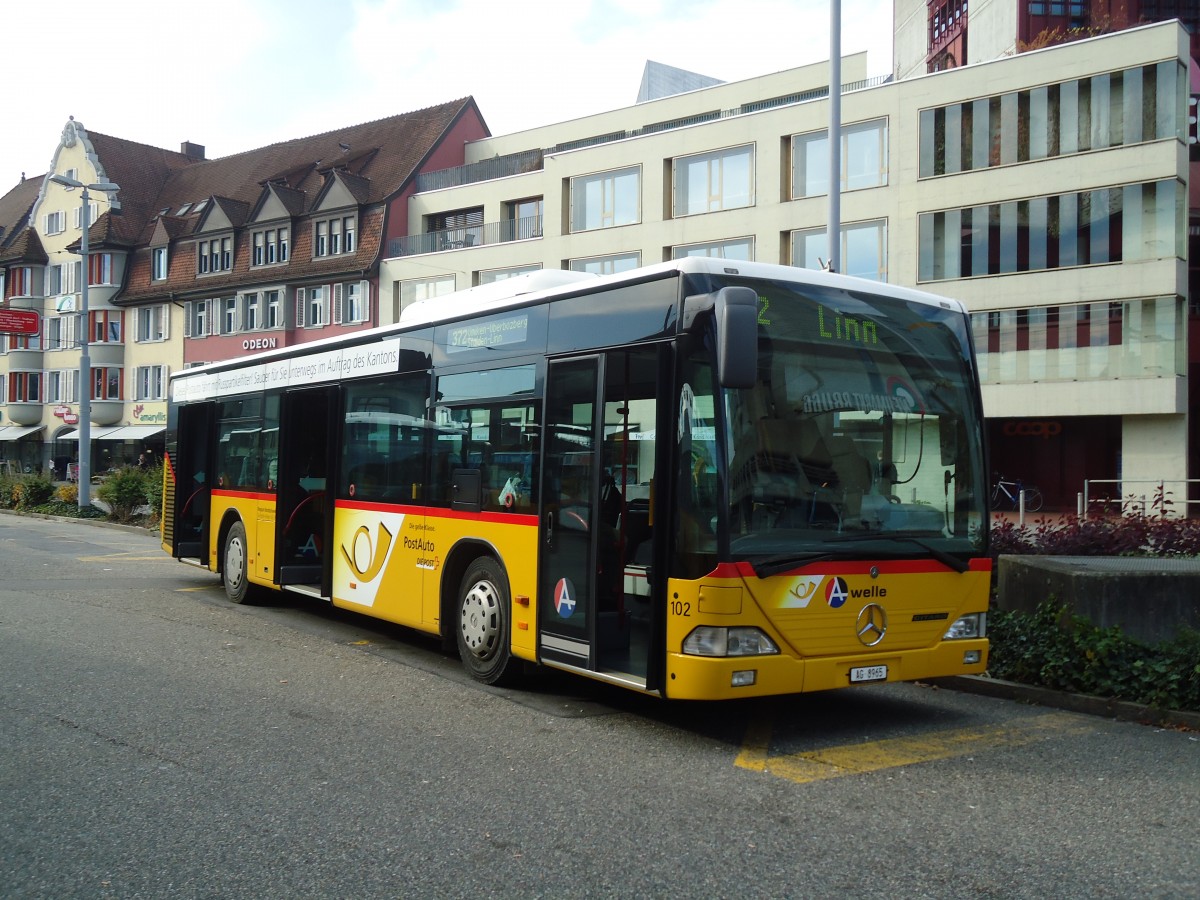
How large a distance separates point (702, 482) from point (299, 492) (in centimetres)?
703

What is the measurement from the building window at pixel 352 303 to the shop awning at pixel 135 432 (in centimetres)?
1381

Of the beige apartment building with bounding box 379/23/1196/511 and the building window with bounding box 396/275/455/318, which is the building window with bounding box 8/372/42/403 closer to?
the building window with bounding box 396/275/455/318

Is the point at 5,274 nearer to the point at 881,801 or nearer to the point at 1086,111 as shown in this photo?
the point at 1086,111

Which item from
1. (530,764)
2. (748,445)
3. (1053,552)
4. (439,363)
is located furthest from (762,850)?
(1053,552)

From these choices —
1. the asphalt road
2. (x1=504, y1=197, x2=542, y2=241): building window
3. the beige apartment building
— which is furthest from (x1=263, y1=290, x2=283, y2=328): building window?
the asphalt road

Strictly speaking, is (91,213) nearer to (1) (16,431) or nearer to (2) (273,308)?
(1) (16,431)

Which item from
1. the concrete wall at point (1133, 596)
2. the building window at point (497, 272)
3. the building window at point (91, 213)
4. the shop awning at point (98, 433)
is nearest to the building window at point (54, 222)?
the building window at point (91, 213)

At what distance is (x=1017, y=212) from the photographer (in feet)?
111

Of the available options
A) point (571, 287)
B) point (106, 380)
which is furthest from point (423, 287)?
point (571, 287)

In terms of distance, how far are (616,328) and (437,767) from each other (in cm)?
296

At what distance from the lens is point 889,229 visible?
35.6 metres

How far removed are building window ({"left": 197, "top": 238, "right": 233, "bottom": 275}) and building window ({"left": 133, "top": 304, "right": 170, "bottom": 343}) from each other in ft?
11.6

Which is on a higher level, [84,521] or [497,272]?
[497,272]

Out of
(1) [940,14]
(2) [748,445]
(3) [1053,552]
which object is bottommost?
(3) [1053,552]
